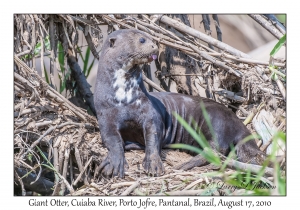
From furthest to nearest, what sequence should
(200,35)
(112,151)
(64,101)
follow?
(200,35)
(64,101)
(112,151)

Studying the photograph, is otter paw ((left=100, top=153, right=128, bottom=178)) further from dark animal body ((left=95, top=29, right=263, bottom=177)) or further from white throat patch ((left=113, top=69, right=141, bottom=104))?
white throat patch ((left=113, top=69, right=141, bottom=104))

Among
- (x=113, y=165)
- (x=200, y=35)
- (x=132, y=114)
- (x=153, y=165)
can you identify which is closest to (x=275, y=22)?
(x=200, y=35)

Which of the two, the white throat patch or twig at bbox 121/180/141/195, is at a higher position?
the white throat patch

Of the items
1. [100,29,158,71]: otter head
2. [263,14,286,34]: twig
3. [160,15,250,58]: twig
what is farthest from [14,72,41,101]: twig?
[263,14,286,34]: twig

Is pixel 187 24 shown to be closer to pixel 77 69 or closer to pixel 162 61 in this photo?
pixel 162 61

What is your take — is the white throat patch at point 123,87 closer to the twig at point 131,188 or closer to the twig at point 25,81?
the twig at point 25,81

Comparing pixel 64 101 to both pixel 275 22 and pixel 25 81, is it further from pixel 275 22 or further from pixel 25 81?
pixel 275 22

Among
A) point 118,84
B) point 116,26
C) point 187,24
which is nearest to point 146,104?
point 118,84
